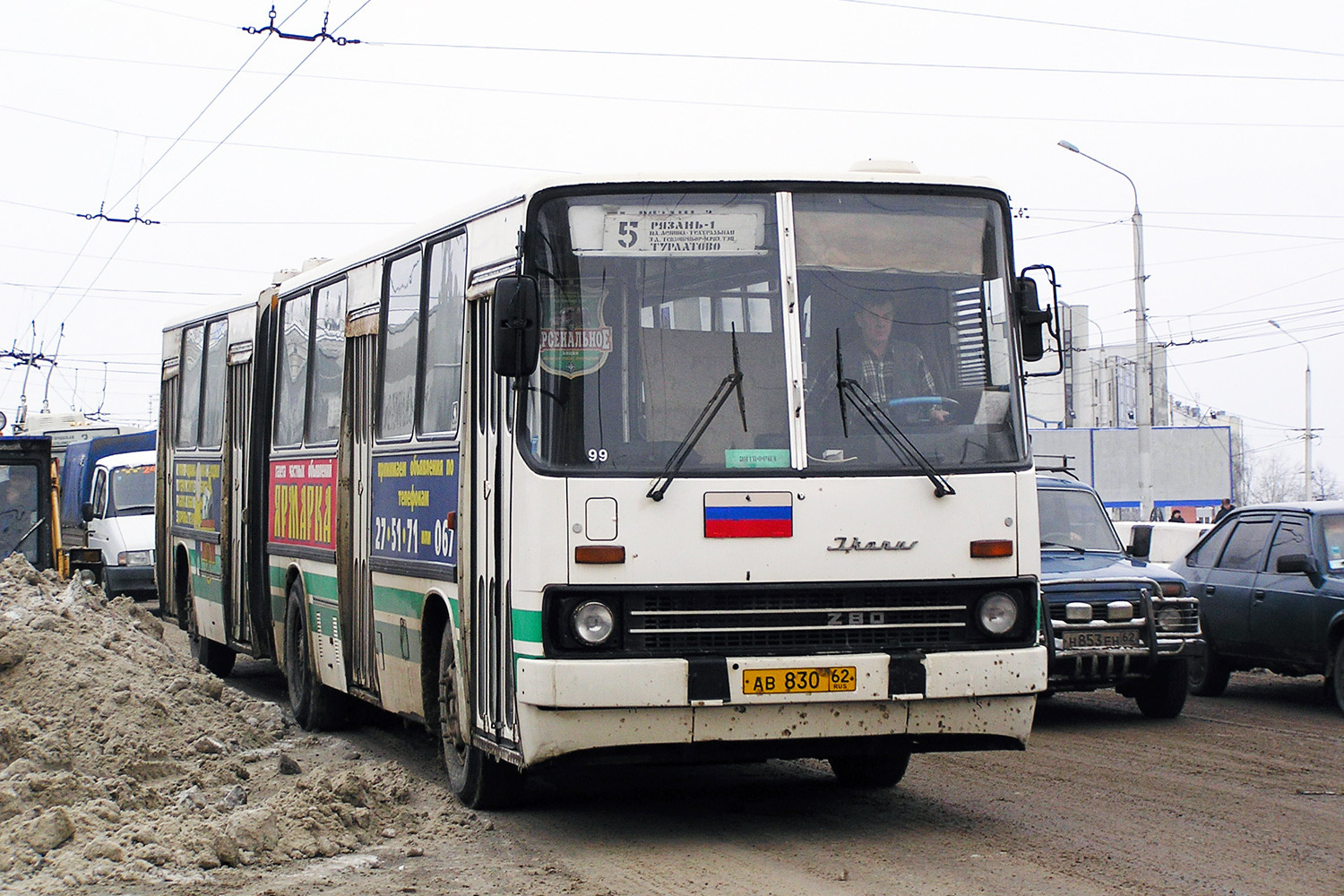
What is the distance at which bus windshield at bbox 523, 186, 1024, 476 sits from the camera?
319 inches

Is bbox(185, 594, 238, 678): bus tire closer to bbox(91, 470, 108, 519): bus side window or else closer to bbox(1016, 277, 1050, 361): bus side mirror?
bbox(1016, 277, 1050, 361): bus side mirror

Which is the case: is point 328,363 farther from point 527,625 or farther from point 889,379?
point 889,379

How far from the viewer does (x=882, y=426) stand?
827 cm

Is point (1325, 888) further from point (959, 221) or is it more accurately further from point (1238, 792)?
point (959, 221)

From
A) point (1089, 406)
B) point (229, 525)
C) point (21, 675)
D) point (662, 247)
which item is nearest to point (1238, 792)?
point (662, 247)

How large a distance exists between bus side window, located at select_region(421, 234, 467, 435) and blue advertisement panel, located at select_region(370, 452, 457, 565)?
219mm

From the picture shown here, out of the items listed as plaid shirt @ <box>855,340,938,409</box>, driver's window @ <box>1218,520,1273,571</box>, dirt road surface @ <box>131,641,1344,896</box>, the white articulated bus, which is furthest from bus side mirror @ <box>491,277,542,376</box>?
driver's window @ <box>1218,520,1273,571</box>

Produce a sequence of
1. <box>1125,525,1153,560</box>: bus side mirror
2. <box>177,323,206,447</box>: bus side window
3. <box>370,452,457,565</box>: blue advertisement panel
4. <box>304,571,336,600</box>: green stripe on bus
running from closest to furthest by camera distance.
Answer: <box>370,452,457,565</box>: blue advertisement panel → <box>304,571,336,600</box>: green stripe on bus → <box>1125,525,1153,560</box>: bus side mirror → <box>177,323,206,447</box>: bus side window

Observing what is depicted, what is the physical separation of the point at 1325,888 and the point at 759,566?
274 centimetres

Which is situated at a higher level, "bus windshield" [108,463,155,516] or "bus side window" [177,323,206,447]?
"bus side window" [177,323,206,447]

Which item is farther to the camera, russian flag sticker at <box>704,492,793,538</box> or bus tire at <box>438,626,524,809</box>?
bus tire at <box>438,626,524,809</box>

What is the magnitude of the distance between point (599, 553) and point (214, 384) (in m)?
9.47

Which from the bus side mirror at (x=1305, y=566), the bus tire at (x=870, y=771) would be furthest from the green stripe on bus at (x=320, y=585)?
the bus side mirror at (x=1305, y=566)

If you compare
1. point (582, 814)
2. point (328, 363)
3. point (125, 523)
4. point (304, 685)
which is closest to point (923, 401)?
point (582, 814)
